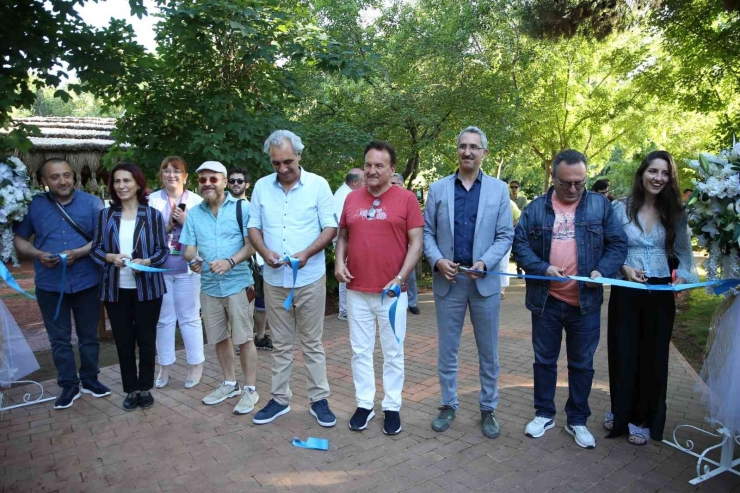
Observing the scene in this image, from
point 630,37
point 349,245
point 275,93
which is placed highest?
point 630,37

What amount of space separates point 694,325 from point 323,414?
21.8 feet

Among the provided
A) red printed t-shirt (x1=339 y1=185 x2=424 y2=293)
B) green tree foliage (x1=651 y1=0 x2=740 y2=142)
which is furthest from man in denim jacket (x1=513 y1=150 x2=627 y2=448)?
green tree foliage (x1=651 y1=0 x2=740 y2=142)

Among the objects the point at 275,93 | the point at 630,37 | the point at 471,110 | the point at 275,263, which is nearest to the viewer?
the point at 275,263

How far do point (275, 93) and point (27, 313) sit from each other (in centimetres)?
587

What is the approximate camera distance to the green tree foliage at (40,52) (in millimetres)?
4801

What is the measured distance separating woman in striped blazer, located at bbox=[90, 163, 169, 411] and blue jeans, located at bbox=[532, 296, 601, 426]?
3210 millimetres

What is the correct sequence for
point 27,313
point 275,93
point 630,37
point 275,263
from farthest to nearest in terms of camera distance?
point 630,37
point 27,313
point 275,93
point 275,263

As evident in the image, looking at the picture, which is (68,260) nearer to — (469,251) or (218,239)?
(218,239)

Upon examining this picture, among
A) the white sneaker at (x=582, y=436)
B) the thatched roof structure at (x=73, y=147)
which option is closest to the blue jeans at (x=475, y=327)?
the white sneaker at (x=582, y=436)

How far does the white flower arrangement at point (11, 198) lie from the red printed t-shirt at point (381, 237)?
9.00ft

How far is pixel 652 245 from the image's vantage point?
3900 mm

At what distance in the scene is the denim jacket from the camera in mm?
3877

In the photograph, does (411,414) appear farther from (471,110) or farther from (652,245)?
(471,110)

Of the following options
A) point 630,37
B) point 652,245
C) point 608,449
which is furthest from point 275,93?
point 630,37
